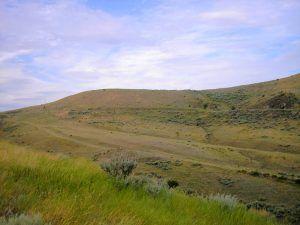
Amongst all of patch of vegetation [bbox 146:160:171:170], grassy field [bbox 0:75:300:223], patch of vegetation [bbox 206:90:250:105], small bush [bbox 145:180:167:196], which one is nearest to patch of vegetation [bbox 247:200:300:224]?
grassy field [bbox 0:75:300:223]

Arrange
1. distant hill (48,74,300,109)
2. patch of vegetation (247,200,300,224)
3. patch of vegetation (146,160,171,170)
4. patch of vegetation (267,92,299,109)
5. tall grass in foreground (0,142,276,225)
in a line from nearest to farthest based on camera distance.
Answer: tall grass in foreground (0,142,276,225) < patch of vegetation (247,200,300,224) < patch of vegetation (146,160,171,170) < patch of vegetation (267,92,299,109) < distant hill (48,74,300,109)

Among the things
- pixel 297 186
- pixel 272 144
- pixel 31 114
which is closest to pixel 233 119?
pixel 272 144

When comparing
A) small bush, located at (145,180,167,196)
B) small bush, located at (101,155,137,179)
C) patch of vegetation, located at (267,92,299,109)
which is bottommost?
patch of vegetation, located at (267,92,299,109)

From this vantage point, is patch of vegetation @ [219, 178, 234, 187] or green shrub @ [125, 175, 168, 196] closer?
green shrub @ [125, 175, 168, 196]

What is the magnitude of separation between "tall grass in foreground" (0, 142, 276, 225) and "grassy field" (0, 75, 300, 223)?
163 inches

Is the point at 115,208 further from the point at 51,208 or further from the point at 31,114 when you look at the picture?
the point at 31,114

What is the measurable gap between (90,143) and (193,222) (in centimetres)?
3610

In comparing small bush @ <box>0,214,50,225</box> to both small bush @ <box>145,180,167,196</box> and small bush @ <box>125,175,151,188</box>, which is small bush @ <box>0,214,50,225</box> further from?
small bush @ <box>145,180,167,196</box>

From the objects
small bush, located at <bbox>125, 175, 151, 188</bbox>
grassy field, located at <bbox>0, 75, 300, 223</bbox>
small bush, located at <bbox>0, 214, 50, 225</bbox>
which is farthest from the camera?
grassy field, located at <bbox>0, 75, 300, 223</bbox>

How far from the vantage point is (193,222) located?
23.4 feet

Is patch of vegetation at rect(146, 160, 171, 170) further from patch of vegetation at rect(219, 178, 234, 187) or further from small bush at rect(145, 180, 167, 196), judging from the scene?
small bush at rect(145, 180, 167, 196)

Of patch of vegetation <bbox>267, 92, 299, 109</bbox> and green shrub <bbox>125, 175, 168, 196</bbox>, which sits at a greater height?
green shrub <bbox>125, 175, 168, 196</bbox>

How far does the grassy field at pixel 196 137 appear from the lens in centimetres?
2611

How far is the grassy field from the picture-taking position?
85.7 ft
